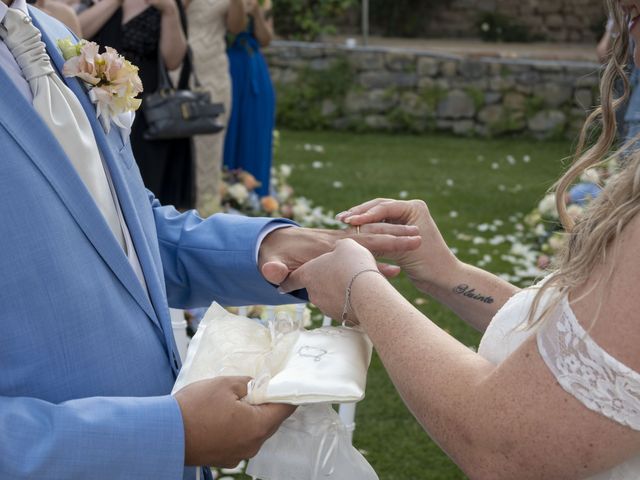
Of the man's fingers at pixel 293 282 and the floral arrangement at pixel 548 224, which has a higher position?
the man's fingers at pixel 293 282

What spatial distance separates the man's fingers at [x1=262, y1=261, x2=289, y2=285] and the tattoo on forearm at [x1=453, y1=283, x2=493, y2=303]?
42 cm

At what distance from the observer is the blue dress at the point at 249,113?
755 centimetres

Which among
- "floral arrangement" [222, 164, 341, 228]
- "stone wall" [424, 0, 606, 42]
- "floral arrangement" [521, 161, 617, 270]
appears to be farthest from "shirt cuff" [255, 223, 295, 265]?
"stone wall" [424, 0, 606, 42]

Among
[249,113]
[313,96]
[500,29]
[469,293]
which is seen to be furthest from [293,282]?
[500,29]

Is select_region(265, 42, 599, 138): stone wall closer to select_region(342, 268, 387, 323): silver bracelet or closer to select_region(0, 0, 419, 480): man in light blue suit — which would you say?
select_region(342, 268, 387, 323): silver bracelet

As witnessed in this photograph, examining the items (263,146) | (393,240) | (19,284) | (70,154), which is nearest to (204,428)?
(19,284)

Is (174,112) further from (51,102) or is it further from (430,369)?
(430,369)

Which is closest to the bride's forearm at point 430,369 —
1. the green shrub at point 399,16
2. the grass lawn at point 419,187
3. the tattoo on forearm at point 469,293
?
the tattoo on forearm at point 469,293

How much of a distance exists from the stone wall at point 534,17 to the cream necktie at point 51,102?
679 inches

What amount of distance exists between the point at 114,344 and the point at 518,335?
697 mm

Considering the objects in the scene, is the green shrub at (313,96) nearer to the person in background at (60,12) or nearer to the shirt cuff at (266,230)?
the person in background at (60,12)

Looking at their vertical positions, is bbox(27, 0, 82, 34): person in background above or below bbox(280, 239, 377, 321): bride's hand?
below

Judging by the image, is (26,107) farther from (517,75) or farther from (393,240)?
(517,75)

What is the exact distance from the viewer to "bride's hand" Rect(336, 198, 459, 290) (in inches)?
86.3
